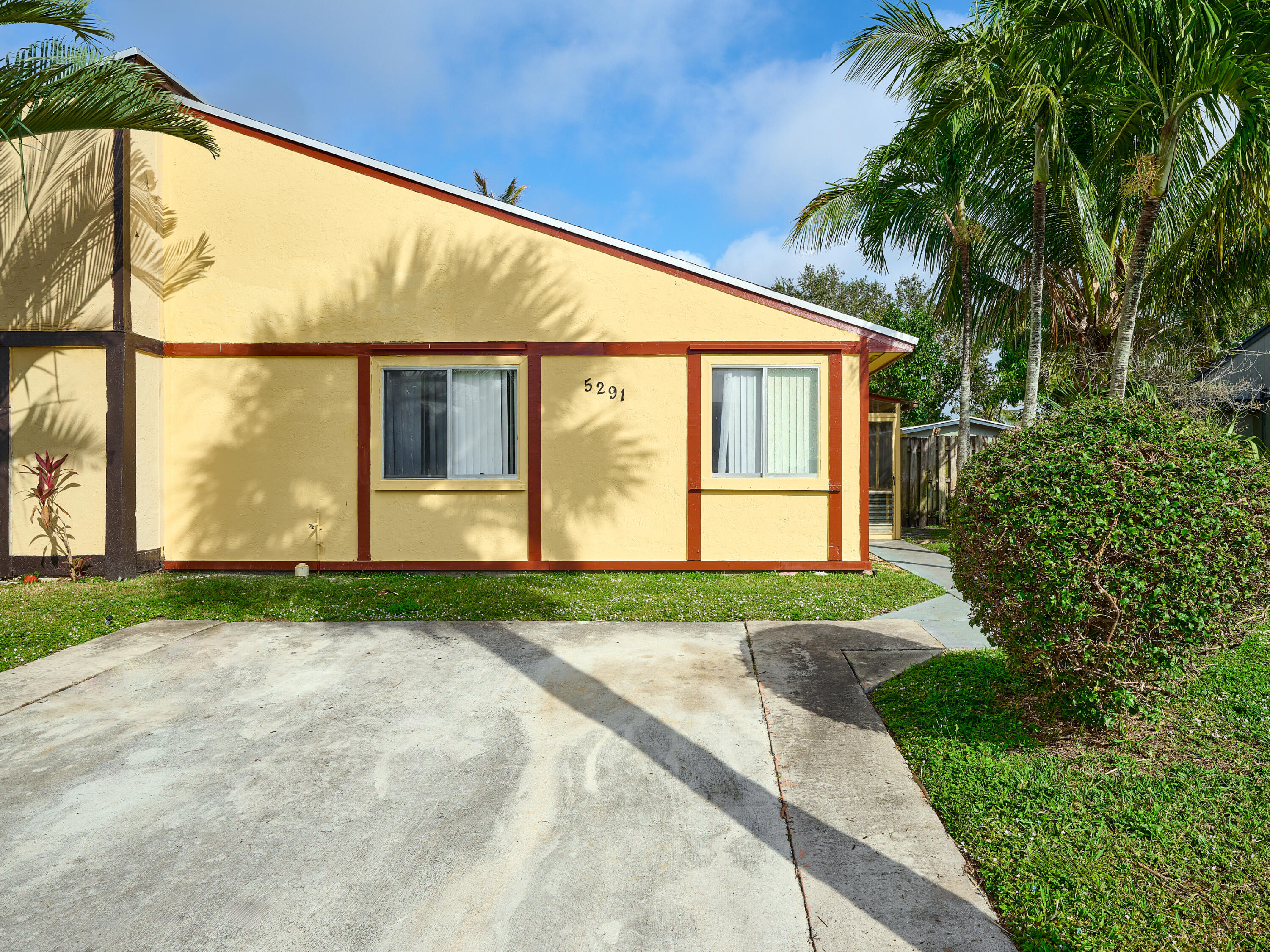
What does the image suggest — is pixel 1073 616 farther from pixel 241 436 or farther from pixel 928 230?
pixel 928 230

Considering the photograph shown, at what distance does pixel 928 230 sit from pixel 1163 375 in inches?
213

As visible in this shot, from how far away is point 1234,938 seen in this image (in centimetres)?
246

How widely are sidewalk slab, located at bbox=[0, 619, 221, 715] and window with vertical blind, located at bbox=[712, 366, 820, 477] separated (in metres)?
5.91

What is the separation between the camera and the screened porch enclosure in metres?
13.2

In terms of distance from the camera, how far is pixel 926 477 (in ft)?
50.4

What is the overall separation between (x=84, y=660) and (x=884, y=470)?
13.1m

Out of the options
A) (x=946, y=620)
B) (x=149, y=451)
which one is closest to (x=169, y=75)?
(x=149, y=451)

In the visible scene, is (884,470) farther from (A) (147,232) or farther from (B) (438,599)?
(A) (147,232)

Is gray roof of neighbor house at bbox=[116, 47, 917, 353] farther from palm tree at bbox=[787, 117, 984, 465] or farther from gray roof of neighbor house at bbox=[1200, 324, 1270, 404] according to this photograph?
gray roof of neighbor house at bbox=[1200, 324, 1270, 404]

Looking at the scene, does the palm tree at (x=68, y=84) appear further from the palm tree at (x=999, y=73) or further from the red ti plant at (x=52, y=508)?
the palm tree at (x=999, y=73)

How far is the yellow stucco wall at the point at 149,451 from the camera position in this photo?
873 centimetres

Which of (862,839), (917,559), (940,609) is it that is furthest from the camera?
(917,559)

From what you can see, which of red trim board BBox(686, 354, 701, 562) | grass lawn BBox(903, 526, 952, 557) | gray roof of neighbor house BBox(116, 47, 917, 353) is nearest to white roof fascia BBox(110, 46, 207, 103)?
gray roof of neighbor house BBox(116, 47, 917, 353)

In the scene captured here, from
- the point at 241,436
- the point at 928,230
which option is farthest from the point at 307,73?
the point at 928,230
